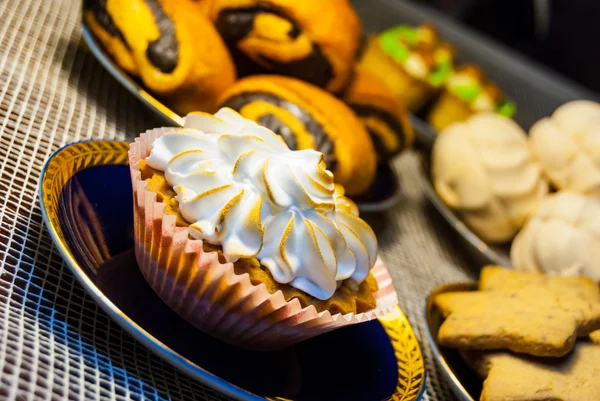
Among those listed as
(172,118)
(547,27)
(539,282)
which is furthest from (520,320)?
(547,27)

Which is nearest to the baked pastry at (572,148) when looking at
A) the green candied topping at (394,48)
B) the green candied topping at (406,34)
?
the green candied topping at (394,48)

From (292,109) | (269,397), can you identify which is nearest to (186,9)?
(292,109)

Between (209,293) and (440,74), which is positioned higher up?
(209,293)

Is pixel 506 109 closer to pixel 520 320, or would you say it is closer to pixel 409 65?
pixel 409 65

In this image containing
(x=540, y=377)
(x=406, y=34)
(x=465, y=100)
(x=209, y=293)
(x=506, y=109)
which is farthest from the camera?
(x=406, y=34)

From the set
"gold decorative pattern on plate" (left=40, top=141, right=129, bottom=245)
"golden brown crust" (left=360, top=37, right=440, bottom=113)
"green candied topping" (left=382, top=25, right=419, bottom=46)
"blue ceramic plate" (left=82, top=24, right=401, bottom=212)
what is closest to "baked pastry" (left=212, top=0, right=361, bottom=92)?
"blue ceramic plate" (left=82, top=24, right=401, bottom=212)

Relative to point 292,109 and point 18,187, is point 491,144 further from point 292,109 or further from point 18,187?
point 18,187

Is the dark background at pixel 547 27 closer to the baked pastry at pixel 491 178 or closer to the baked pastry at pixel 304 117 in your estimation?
the baked pastry at pixel 491 178
